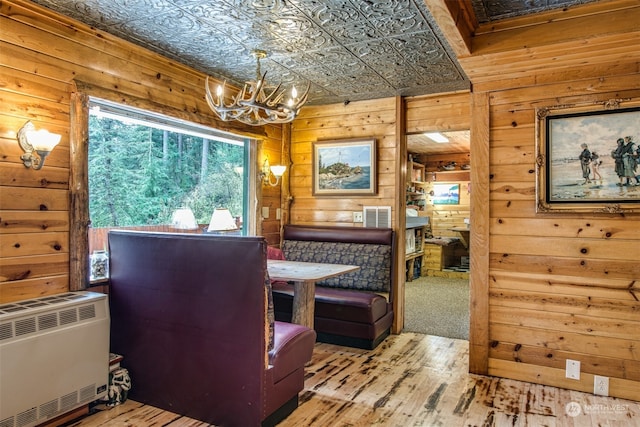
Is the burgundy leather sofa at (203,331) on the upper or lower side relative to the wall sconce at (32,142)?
lower

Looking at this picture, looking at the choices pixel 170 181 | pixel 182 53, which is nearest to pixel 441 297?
pixel 170 181

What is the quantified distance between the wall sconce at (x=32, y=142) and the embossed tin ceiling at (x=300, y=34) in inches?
30.8

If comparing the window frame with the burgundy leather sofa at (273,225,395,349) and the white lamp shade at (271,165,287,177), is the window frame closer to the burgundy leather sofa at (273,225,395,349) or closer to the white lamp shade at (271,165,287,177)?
the burgundy leather sofa at (273,225,395,349)

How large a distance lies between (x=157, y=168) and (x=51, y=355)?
1.74m

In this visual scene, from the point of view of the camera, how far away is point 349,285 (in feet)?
14.2

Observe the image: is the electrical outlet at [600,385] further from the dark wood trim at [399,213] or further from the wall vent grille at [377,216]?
the wall vent grille at [377,216]

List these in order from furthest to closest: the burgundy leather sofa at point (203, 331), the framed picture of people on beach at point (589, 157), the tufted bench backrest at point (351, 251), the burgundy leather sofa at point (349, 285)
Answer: the tufted bench backrest at point (351, 251) < the burgundy leather sofa at point (349, 285) < the framed picture of people on beach at point (589, 157) < the burgundy leather sofa at point (203, 331)

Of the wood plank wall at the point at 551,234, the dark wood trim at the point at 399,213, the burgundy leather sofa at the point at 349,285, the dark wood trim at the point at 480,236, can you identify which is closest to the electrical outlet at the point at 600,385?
the wood plank wall at the point at 551,234

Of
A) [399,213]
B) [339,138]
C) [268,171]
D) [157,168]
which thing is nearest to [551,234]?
[399,213]

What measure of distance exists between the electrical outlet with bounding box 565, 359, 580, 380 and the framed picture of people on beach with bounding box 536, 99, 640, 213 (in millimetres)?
1081

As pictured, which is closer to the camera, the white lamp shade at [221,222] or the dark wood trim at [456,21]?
the dark wood trim at [456,21]

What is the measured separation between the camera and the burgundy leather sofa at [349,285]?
384 cm

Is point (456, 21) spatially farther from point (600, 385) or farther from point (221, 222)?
point (600, 385)

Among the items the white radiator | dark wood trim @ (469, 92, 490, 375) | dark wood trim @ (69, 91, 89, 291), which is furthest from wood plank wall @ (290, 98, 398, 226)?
the white radiator
